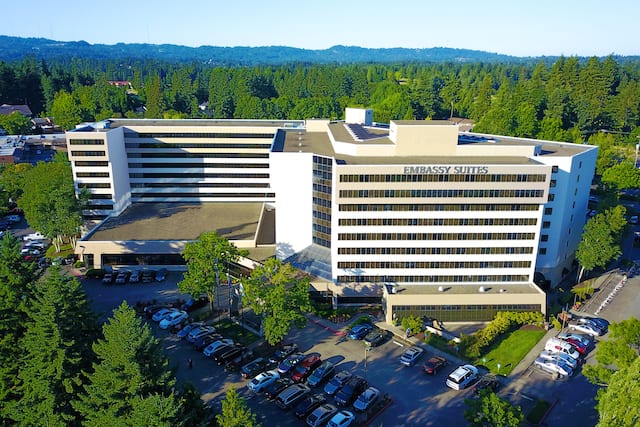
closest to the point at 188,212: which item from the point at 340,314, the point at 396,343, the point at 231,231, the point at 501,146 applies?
the point at 231,231

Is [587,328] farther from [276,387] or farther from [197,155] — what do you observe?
[197,155]

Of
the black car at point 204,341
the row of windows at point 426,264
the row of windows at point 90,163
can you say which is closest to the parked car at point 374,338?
the row of windows at point 426,264

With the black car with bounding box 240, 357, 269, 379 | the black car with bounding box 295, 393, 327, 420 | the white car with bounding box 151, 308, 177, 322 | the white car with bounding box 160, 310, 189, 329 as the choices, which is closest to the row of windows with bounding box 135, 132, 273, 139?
A: the white car with bounding box 151, 308, 177, 322

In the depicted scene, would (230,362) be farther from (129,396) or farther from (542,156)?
(542,156)

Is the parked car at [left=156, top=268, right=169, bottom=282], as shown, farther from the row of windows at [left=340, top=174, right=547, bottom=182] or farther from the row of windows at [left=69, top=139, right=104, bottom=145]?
the row of windows at [left=340, top=174, right=547, bottom=182]

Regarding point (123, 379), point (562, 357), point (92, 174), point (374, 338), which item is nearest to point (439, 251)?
point (374, 338)

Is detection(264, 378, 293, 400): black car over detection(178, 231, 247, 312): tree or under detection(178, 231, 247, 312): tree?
under
